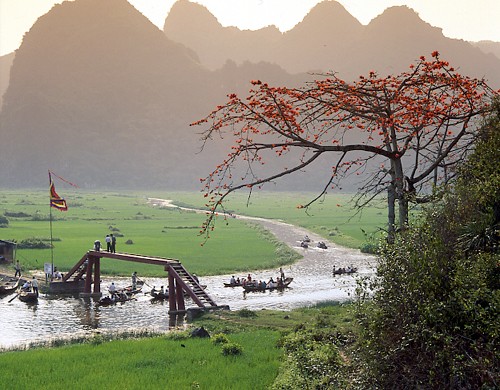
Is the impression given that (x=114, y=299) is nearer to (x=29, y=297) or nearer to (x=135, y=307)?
(x=135, y=307)

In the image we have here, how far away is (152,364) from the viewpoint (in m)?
18.9

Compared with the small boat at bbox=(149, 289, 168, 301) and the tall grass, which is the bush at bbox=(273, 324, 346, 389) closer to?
the tall grass

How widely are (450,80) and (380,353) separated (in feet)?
16.5

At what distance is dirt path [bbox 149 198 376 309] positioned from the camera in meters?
35.8

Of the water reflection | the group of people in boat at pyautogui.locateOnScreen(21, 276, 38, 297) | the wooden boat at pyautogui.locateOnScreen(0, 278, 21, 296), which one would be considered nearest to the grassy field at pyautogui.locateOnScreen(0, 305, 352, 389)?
the water reflection

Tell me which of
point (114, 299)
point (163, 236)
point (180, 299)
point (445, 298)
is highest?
point (445, 298)

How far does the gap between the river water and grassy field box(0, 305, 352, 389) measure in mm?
4007

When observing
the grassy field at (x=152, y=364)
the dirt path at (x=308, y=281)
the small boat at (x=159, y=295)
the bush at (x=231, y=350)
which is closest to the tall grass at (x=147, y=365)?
the grassy field at (x=152, y=364)

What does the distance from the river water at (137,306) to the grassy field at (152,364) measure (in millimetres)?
4007

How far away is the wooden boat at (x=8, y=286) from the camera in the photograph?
37031 millimetres

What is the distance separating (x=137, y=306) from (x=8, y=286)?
32.6ft

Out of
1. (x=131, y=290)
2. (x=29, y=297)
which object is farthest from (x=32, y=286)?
(x=131, y=290)

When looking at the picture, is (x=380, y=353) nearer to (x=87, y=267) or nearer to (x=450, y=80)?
(x=450, y=80)

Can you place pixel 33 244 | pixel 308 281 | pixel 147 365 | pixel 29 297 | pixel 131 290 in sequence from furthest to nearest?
pixel 33 244, pixel 308 281, pixel 131 290, pixel 29 297, pixel 147 365
